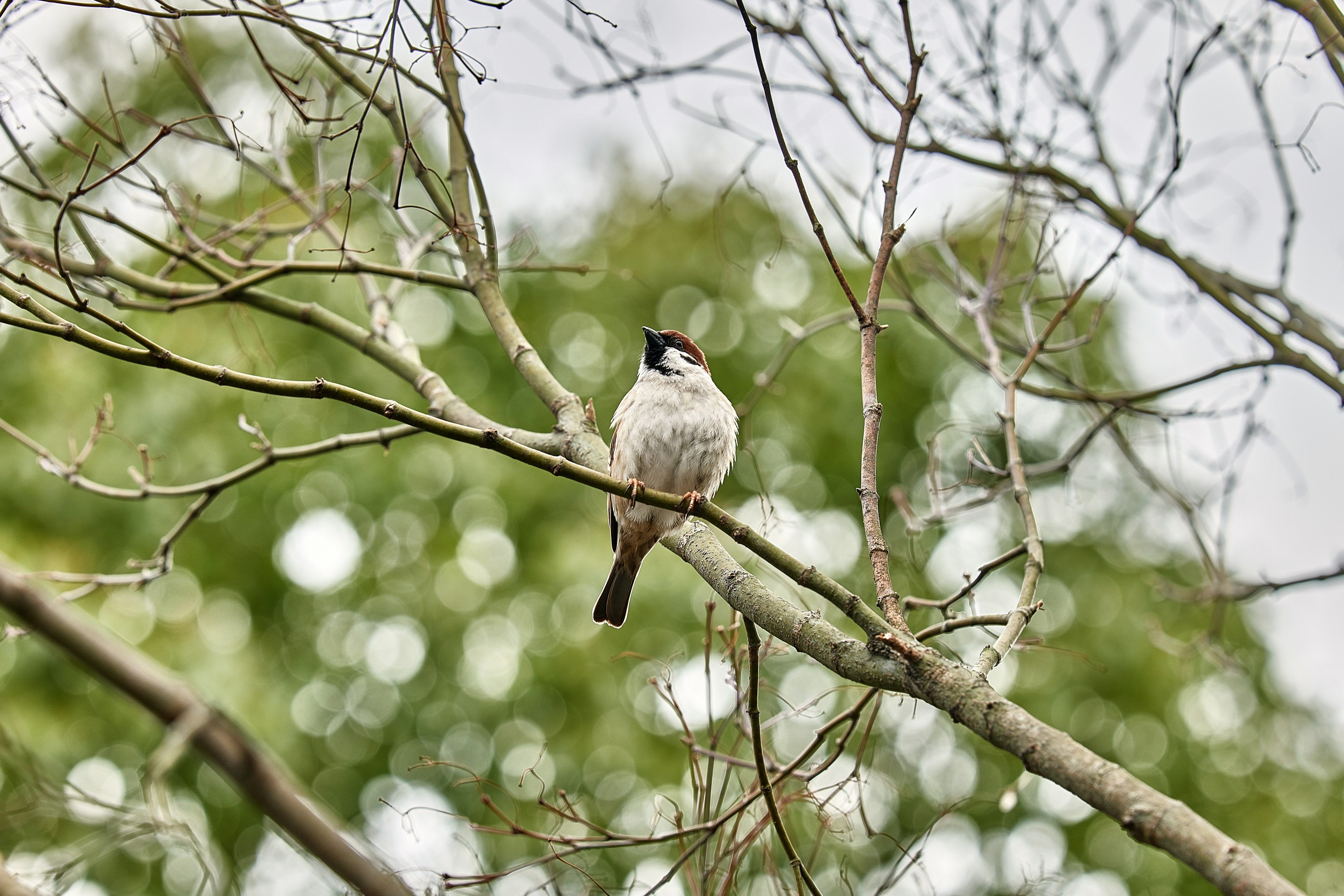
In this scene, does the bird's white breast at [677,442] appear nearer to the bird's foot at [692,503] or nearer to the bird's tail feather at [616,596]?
the bird's tail feather at [616,596]

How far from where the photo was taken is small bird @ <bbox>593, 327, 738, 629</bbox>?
166 inches

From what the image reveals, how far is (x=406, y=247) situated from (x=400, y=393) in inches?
241

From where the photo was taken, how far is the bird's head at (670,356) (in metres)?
4.69

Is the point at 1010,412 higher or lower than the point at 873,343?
higher

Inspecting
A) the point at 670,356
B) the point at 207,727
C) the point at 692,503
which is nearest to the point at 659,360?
the point at 670,356

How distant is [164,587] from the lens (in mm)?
10141

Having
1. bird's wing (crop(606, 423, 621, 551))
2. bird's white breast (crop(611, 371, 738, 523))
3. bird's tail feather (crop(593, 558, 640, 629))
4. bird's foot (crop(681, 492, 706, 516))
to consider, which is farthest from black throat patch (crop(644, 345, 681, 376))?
bird's foot (crop(681, 492, 706, 516))

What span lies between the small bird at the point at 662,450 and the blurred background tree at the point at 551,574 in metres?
1.74

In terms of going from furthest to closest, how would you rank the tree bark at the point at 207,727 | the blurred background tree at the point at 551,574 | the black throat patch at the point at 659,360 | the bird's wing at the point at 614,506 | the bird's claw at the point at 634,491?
the blurred background tree at the point at 551,574
the black throat patch at the point at 659,360
the bird's wing at the point at 614,506
the bird's claw at the point at 634,491
the tree bark at the point at 207,727

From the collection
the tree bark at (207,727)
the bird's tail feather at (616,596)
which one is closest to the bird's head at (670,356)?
the bird's tail feather at (616,596)

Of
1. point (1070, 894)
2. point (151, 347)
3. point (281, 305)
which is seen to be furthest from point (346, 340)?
point (1070, 894)

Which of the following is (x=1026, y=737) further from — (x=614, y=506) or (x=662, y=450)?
(x=614, y=506)

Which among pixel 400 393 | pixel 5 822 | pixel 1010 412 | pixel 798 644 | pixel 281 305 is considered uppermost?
pixel 400 393

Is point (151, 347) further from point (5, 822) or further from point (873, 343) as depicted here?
point (873, 343)
